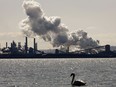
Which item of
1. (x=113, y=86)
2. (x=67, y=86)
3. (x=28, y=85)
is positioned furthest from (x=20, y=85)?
(x=113, y=86)

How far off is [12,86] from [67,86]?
31.1 ft

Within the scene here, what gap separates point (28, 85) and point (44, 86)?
13.9 feet

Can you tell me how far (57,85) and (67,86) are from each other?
272cm

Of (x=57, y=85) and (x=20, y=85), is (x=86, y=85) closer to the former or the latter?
(x=57, y=85)

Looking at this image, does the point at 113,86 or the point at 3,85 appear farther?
the point at 3,85

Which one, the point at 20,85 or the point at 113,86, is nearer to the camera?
the point at 113,86

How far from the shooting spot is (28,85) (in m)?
91.6

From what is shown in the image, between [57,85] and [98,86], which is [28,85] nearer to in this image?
[57,85]

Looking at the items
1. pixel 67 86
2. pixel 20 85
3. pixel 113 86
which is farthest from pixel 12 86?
pixel 113 86

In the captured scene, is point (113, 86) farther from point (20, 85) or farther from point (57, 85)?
point (20, 85)

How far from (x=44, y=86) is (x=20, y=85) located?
5.38 metres

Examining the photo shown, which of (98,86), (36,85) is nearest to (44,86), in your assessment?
(36,85)

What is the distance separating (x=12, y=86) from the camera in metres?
89.7

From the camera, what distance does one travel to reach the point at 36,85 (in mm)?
91062
